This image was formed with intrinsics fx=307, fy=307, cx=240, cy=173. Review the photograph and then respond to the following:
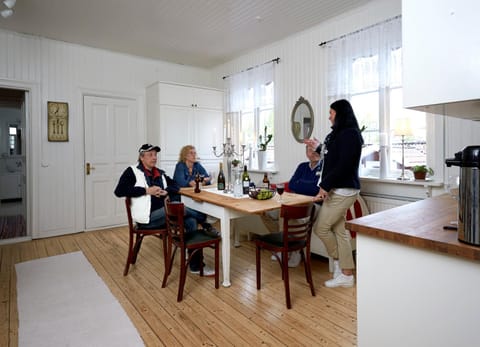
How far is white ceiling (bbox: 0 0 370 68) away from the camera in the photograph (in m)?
3.34

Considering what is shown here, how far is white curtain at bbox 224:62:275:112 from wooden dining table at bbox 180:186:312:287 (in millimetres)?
2266

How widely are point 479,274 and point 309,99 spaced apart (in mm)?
3281

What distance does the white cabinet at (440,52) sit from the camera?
956 millimetres

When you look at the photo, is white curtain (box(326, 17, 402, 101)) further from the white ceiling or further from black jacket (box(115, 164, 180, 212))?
black jacket (box(115, 164, 180, 212))

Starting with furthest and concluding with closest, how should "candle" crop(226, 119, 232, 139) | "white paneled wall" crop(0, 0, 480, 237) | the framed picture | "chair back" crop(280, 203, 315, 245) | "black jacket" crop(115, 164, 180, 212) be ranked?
"candle" crop(226, 119, 232, 139) < the framed picture < "white paneled wall" crop(0, 0, 480, 237) < "black jacket" crop(115, 164, 180, 212) < "chair back" crop(280, 203, 315, 245)

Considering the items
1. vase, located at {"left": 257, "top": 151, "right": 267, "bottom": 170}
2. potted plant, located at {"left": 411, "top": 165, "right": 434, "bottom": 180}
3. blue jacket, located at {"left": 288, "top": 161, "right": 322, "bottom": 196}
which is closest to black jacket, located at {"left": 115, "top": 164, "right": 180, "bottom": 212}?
blue jacket, located at {"left": 288, "top": 161, "right": 322, "bottom": 196}

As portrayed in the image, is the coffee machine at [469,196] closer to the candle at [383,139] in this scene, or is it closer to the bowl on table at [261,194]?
the bowl on table at [261,194]

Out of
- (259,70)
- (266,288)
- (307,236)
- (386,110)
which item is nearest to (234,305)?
(266,288)

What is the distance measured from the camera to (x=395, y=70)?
10.2 ft

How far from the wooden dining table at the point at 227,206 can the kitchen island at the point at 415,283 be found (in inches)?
45.1

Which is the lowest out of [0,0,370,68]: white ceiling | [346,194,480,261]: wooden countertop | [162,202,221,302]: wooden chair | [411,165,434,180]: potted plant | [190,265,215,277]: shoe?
[190,265,215,277]: shoe

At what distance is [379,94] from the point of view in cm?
328

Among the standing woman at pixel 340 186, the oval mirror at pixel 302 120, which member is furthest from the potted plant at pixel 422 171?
the oval mirror at pixel 302 120

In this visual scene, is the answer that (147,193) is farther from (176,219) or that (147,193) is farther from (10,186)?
(10,186)
